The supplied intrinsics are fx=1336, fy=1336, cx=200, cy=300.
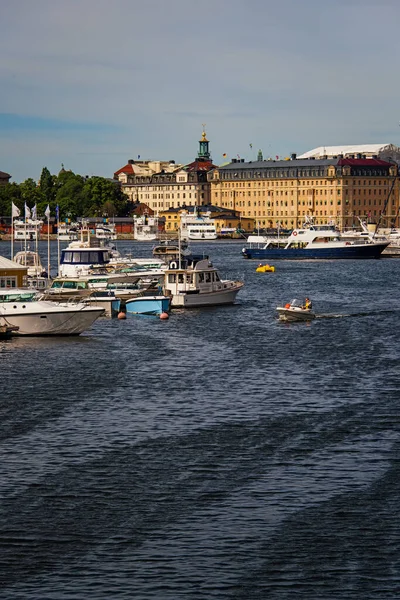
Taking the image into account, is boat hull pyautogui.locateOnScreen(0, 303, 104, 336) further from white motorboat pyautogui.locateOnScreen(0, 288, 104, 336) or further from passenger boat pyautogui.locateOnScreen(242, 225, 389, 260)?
passenger boat pyautogui.locateOnScreen(242, 225, 389, 260)

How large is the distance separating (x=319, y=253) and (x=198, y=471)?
405 ft

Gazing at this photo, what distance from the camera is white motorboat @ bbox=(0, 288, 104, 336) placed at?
169 feet

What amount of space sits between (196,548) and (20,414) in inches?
506

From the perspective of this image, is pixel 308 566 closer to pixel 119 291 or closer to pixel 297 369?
pixel 297 369

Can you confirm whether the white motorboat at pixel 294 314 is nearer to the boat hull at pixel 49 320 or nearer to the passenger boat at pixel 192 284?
the passenger boat at pixel 192 284

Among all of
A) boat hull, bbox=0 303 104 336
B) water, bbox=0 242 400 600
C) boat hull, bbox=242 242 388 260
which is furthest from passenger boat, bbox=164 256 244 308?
boat hull, bbox=242 242 388 260

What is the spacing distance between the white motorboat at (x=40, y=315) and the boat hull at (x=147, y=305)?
11.7 m

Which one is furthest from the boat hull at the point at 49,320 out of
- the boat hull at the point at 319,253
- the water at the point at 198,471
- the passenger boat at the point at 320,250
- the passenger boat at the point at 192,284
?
the boat hull at the point at 319,253

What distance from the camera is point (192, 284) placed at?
69.0m

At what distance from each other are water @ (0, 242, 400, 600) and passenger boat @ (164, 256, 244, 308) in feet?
53.2

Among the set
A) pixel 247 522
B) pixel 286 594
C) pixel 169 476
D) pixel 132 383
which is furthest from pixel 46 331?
pixel 286 594

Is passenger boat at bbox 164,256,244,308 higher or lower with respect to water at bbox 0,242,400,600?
higher

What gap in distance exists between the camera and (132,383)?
136 ft

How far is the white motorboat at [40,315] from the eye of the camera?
51.6 meters
